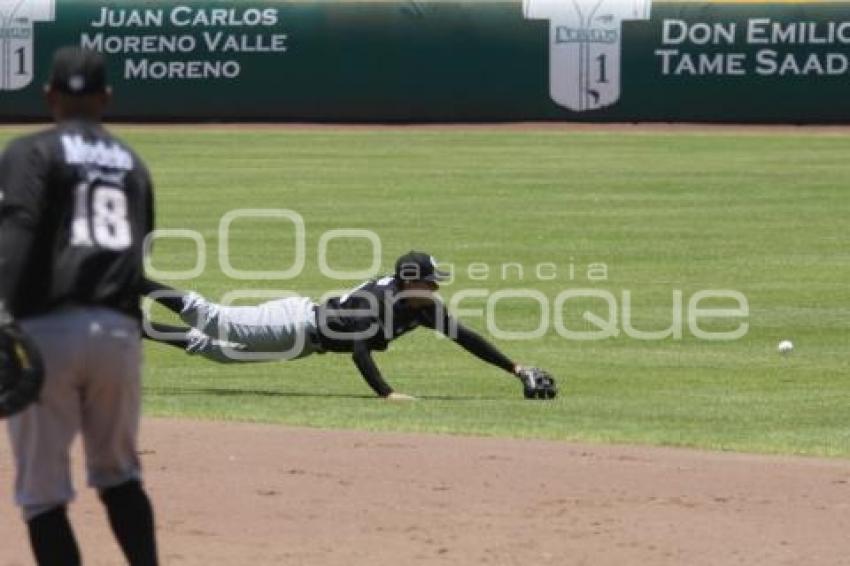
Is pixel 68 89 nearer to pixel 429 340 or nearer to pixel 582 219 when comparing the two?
pixel 429 340

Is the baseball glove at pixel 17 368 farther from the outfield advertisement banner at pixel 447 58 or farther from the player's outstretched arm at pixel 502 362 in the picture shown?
the outfield advertisement banner at pixel 447 58

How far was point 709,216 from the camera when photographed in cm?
2302

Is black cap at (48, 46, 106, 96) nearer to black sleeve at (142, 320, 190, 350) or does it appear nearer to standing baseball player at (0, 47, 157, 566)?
standing baseball player at (0, 47, 157, 566)

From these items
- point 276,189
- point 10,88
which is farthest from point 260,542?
point 10,88

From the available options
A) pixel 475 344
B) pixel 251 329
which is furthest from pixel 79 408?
pixel 251 329

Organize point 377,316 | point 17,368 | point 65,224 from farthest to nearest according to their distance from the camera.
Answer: point 377,316
point 65,224
point 17,368

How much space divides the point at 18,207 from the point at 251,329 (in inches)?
277

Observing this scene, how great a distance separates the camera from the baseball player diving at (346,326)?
1208 cm

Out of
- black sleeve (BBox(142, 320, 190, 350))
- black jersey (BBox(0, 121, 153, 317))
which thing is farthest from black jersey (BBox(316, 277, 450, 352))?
black jersey (BBox(0, 121, 153, 317))

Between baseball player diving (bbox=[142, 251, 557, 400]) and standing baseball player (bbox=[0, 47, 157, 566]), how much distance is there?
553cm

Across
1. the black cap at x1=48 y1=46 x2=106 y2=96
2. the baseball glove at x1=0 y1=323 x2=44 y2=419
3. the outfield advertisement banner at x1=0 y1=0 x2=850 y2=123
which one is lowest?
the baseball glove at x1=0 y1=323 x2=44 y2=419

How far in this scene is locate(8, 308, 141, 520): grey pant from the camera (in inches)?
228

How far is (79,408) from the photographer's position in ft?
19.5

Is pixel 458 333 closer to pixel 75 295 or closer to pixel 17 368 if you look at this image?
pixel 75 295
